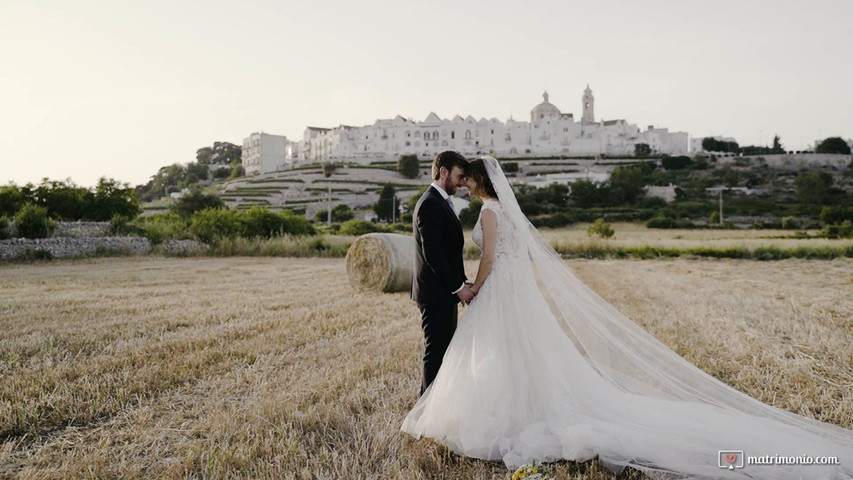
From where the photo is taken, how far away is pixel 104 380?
4672mm

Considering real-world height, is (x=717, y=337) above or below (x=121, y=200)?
below

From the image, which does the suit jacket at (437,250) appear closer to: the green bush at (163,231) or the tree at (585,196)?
the green bush at (163,231)

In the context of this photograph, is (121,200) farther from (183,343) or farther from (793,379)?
(793,379)

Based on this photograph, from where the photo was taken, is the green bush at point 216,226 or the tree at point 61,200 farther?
the tree at point 61,200

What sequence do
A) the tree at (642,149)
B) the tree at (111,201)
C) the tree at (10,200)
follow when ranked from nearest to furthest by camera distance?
the tree at (10,200) → the tree at (111,201) → the tree at (642,149)

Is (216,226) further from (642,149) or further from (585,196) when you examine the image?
(642,149)

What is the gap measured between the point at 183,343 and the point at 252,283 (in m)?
6.01

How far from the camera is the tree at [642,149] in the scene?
361 ft

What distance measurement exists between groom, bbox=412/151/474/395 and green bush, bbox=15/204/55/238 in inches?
738

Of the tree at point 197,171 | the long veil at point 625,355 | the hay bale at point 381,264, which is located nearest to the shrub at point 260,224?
the hay bale at point 381,264

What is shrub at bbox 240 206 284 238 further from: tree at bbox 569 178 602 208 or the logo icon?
tree at bbox 569 178 602 208

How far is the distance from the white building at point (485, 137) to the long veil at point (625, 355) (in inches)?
4513

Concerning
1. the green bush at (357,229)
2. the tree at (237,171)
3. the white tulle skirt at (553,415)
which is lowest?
the green bush at (357,229)

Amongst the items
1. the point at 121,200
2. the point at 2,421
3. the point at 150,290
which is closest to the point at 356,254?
the point at 150,290
